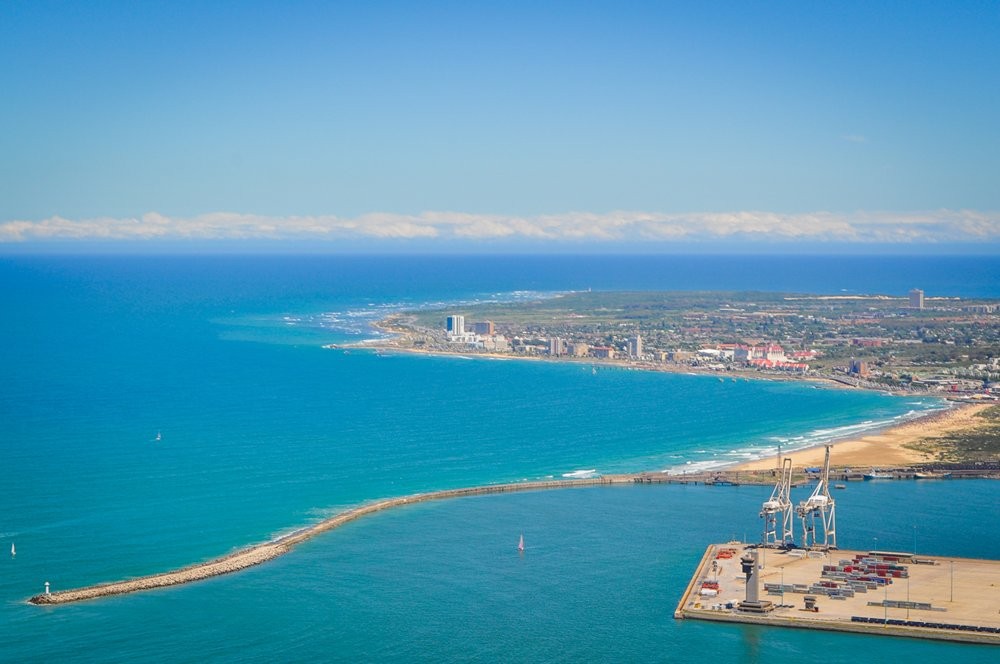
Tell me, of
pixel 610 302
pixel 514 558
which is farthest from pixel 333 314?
pixel 514 558

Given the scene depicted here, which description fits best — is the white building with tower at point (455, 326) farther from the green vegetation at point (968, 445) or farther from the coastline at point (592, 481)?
the green vegetation at point (968, 445)

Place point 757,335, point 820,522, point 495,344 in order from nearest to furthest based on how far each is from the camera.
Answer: point 820,522, point 495,344, point 757,335

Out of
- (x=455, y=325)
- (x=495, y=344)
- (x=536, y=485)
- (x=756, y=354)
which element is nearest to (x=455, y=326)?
(x=455, y=325)

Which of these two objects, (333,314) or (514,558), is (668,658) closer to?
(514,558)

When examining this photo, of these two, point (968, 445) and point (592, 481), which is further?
point (968, 445)

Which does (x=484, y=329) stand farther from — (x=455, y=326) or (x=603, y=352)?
(x=603, y=352)

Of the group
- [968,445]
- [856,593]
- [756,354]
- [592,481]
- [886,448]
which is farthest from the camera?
[756,354]
